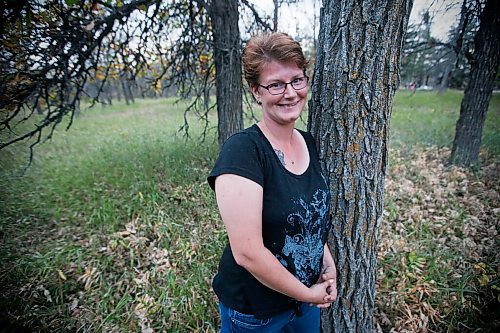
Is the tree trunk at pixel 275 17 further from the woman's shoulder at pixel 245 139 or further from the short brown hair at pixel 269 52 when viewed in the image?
the woman's shoulder at pixel 245 139

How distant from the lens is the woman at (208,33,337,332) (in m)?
0.98

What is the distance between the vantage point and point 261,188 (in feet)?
3.25

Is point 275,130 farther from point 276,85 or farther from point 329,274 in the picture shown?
point 329,274

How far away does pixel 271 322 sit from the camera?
51.4 inches

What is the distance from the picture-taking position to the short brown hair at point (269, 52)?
111 centimetres

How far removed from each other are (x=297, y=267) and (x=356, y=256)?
63cm

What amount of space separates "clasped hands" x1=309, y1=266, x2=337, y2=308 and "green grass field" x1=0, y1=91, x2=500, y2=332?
1381 mm

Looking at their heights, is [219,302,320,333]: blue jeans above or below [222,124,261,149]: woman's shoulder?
below

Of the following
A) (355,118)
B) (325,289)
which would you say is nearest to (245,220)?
(325,289)

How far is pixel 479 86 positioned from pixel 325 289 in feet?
18.2

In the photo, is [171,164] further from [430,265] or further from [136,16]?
[430,265]

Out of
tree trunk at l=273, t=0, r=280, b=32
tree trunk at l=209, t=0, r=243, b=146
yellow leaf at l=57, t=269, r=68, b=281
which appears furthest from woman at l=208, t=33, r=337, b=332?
tree trunk at l=273, t=0, r=280, b=32

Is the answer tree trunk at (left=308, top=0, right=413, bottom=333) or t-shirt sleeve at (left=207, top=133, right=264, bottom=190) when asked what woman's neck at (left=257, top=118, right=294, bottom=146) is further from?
tree trunk at (left=308, top=0, right=413, bottom=333)

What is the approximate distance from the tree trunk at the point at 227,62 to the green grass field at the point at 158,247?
46.7 inches
